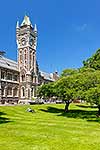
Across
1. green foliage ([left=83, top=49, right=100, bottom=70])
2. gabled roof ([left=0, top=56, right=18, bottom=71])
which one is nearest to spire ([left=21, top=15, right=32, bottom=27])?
gabled roof ([left=0, top=56, right=18, bottom=71])

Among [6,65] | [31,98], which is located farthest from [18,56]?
[31,98]

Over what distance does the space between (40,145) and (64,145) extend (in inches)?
64.8

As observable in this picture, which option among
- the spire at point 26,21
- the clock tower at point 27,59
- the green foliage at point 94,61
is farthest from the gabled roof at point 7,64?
the green foliage at point 94,61

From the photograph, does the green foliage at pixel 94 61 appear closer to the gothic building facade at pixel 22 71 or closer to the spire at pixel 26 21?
the gothic building facade at pixel 22 71

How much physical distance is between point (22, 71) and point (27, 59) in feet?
15.4

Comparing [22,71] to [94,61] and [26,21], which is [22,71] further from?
[94,61]

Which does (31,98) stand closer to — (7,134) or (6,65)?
(6,65)

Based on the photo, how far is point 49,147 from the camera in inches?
671

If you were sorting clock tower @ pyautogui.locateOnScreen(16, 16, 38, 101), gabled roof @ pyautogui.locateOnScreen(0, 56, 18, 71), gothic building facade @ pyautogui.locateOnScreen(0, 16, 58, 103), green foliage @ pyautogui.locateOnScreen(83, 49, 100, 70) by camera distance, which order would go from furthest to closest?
1. clock tower @ pyautogui.locateOnScreen(16, 16, 38, 101)
2. gabled roof @ pyautogui.locateOnScreen(0, 56, 18, 71)
3. gothic building facade @ pyautogui.locateOnScreen(0, 16, 58, 103)
4. green foliage @ pyautogui.locateOnScreen(83, 49, 100, 70)

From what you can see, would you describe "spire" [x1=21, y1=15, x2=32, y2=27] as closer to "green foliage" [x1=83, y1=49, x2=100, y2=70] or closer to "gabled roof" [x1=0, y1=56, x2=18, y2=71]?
"gabled roof" [x1=0, y1=56, x2=18, y2=71]

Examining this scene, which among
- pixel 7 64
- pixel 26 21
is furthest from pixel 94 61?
pixel 26 21

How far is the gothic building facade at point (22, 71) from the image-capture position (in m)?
86.0

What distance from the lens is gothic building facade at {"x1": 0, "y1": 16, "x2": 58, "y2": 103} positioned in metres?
86.0

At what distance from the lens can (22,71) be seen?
94062 mm
